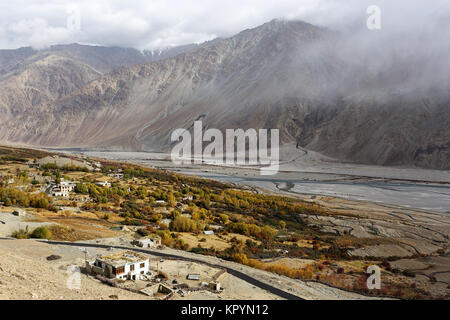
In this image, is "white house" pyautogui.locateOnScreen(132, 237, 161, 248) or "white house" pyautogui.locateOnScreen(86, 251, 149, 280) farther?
"white house" pyautogui.locateOnScreen(132, 237, 161, 248)

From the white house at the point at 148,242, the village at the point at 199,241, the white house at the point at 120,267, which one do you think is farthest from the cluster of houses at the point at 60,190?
the white house at the point at 120,267

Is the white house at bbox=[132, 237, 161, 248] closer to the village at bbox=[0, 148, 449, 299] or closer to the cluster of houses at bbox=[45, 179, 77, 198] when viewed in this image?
the village at bbox=[0, 148, 449, 299]

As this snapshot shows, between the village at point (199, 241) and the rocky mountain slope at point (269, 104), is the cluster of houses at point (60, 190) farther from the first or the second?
the rocky mountain slope at point (269, 104)

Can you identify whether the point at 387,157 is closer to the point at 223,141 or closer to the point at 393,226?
the point at 223,141

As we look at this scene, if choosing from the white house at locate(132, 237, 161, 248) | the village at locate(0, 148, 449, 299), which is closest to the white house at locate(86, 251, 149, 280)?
the village at locate(0, 148, 449, 299)

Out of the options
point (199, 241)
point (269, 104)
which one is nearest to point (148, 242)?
point (199, 241)

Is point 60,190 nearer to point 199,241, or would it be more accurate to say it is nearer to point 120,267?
point 199,241
